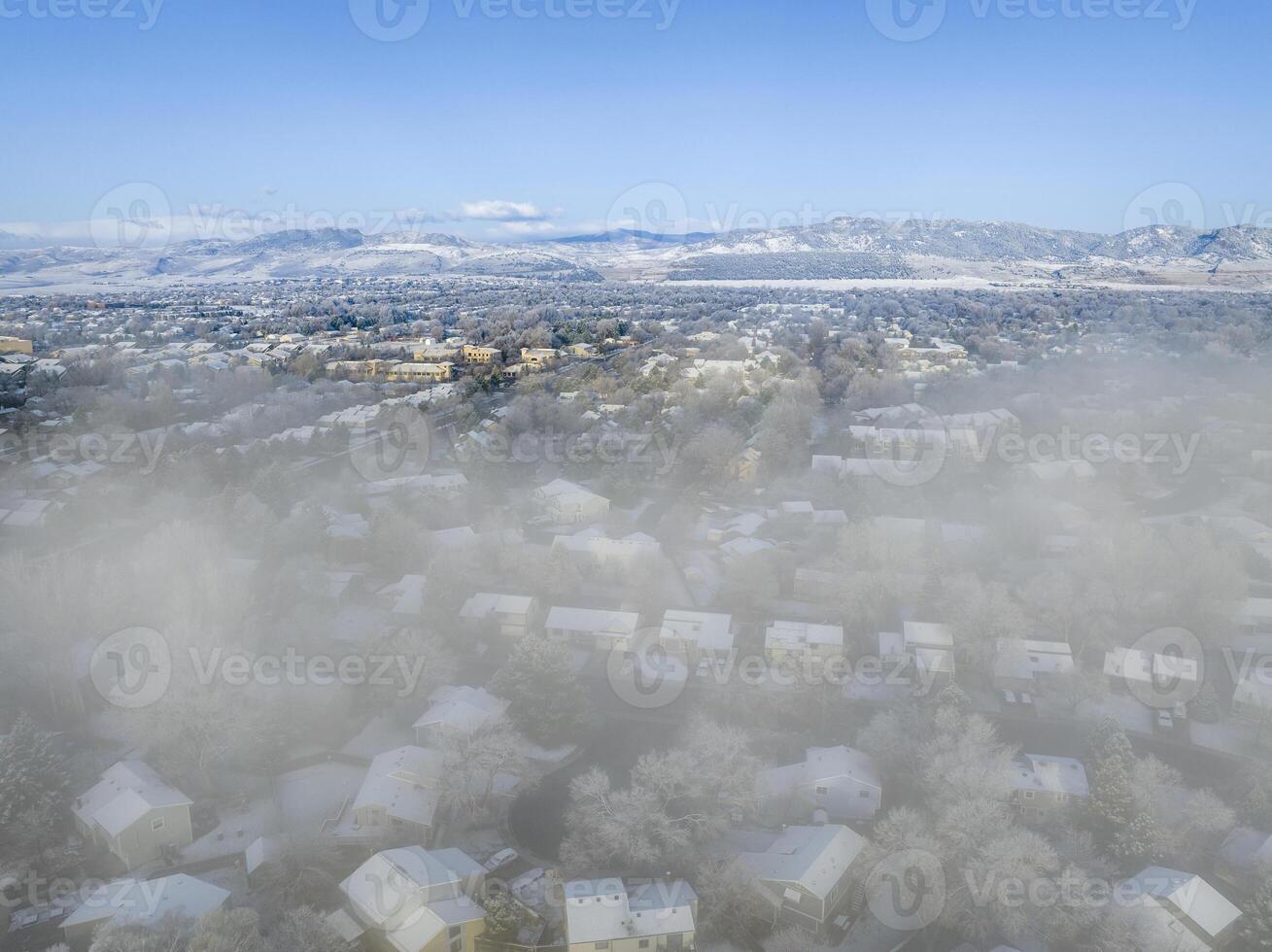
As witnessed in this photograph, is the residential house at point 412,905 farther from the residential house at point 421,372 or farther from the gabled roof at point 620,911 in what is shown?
the residential house at point 421,372

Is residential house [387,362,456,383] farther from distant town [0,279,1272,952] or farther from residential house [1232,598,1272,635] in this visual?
residential house [1232,598,1272,635]

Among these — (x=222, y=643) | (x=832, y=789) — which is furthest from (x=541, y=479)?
(x=832, y=789)

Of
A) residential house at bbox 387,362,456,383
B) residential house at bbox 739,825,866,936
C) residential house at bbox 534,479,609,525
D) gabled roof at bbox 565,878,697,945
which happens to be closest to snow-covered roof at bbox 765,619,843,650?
residential house at bbox 739,825,866,936

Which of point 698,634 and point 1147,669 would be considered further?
point 698,634

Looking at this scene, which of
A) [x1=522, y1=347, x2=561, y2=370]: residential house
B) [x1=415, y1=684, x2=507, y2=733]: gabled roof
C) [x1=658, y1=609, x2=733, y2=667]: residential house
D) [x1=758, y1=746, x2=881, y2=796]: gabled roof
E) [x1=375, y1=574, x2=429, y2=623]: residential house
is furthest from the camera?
[x1=522, y1=347, x2=561, y2=370]: residential house

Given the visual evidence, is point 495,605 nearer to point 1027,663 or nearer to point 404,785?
point 404,785

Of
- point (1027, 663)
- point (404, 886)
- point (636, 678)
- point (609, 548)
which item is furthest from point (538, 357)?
point (404, 886)
